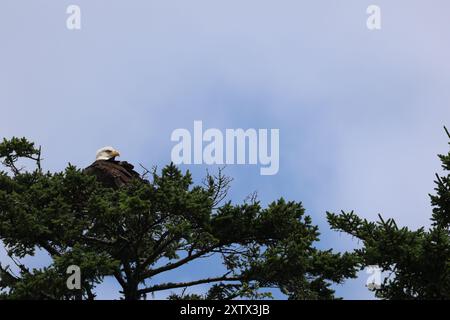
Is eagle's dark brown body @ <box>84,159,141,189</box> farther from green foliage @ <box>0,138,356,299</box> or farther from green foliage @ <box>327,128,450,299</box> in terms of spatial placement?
green foliage @ <box>327,128,450,299</box>

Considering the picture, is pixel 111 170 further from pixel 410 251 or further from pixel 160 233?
pixel 410 251

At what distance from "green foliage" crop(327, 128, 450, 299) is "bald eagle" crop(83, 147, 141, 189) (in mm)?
5734

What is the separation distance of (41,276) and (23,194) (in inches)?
118

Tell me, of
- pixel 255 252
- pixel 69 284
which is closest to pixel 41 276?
pixel 69 284

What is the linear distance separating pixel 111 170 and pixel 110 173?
12 cm

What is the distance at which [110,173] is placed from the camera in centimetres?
2162

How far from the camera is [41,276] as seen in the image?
62.9 ft

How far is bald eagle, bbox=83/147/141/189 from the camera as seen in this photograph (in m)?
21.6

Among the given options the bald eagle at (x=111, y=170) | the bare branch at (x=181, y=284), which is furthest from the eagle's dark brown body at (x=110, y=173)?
the bare branch at (x=181, y=284)

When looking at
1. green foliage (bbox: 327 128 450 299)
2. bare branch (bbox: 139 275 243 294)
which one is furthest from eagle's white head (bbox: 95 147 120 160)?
green foliage (bbox: 327 128 450 299)

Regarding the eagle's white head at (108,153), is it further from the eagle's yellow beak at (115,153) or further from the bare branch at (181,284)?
the bare branch at (181,284)
